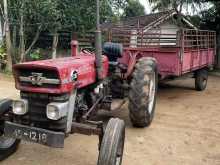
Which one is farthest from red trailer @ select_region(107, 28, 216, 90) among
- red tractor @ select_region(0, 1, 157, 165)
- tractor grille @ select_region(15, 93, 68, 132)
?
tractor grille @ select_region(15, 93, 68, 132)

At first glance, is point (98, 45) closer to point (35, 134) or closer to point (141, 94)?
point (35, 134)

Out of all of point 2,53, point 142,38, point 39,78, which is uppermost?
point 142,38

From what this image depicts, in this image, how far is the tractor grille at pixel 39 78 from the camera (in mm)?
4457

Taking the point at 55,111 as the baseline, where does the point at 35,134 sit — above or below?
below

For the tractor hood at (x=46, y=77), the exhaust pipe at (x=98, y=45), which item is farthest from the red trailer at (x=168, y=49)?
the tractor hood at (x=46, y=77)

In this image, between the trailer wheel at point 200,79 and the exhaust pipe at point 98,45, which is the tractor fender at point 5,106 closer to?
the exhaust pipe at point 98,45

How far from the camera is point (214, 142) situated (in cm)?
620

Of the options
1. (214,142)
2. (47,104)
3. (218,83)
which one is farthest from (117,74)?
(218,83)

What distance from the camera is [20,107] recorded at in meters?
4.63

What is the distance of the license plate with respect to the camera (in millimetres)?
4375

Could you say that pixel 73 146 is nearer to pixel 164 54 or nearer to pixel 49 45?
pixel 164 54

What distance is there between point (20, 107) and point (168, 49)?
461 cm

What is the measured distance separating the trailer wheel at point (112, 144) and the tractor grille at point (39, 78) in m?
0.81

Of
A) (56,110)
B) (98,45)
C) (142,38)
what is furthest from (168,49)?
(56,110)
